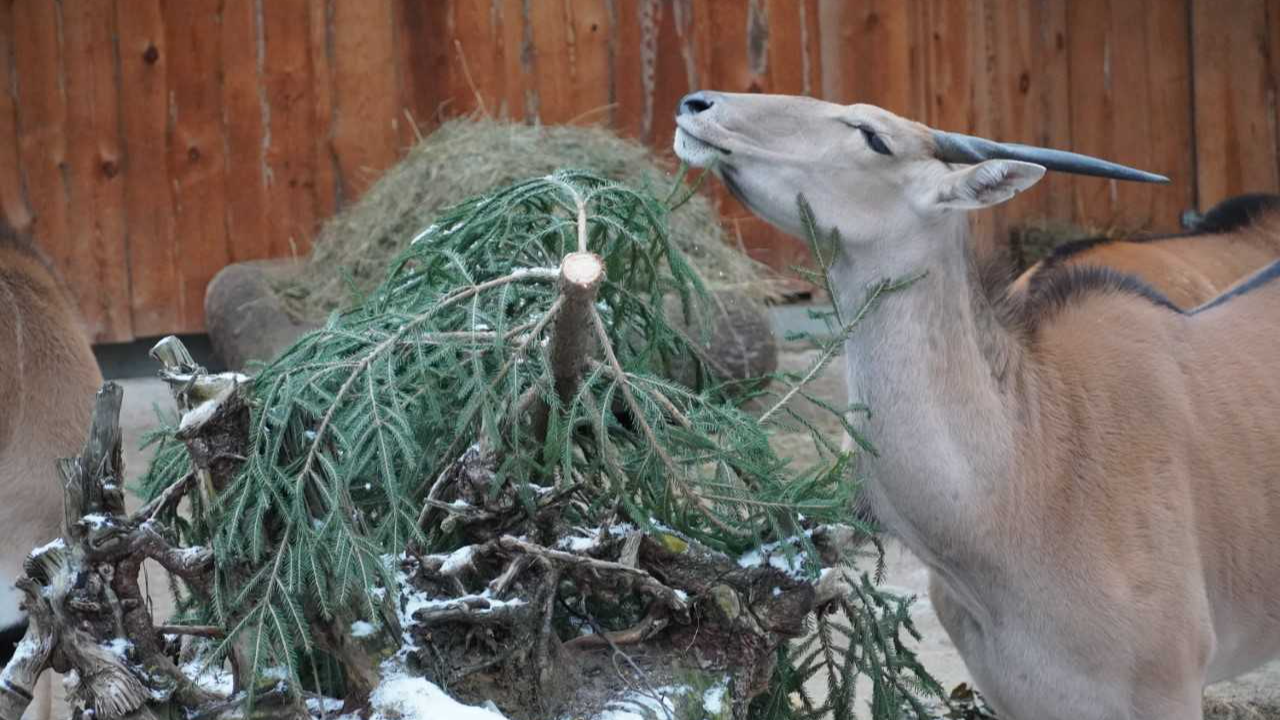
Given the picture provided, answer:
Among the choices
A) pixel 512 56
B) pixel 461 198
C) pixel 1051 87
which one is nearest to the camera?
pixel 461 198

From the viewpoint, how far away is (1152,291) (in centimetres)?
383

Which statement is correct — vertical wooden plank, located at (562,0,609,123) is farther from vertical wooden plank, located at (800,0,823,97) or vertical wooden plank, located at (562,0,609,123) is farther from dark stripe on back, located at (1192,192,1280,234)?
dark stripe on back, located at (1192,192,1280,234)

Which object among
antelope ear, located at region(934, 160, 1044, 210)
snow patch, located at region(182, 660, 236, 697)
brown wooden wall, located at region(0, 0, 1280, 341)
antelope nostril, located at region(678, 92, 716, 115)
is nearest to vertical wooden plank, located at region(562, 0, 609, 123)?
brown wooden wall, located at region(0, 0, 1280, 341)

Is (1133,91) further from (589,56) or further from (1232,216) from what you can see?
(1232,216)

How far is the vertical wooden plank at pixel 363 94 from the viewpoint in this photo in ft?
27.0

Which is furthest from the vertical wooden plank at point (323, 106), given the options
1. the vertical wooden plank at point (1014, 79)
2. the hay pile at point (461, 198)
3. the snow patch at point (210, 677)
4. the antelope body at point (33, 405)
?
the snow patch at point (210, 677)

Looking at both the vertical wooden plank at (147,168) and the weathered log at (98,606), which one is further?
the vertical wooden plank at (147,168)

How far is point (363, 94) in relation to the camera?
8312mm

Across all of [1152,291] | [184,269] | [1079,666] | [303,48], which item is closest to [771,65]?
[303,48]

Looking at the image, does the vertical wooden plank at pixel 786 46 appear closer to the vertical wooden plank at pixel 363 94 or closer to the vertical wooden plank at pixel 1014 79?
the vertical wooden plank at pixel 1014 79

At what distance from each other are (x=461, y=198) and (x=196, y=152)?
1.79m

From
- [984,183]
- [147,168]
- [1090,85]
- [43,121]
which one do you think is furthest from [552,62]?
[984,183]

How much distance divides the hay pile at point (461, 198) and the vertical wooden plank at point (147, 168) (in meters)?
0.82

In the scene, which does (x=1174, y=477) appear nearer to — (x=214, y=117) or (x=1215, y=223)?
(x=1215, y=223)
